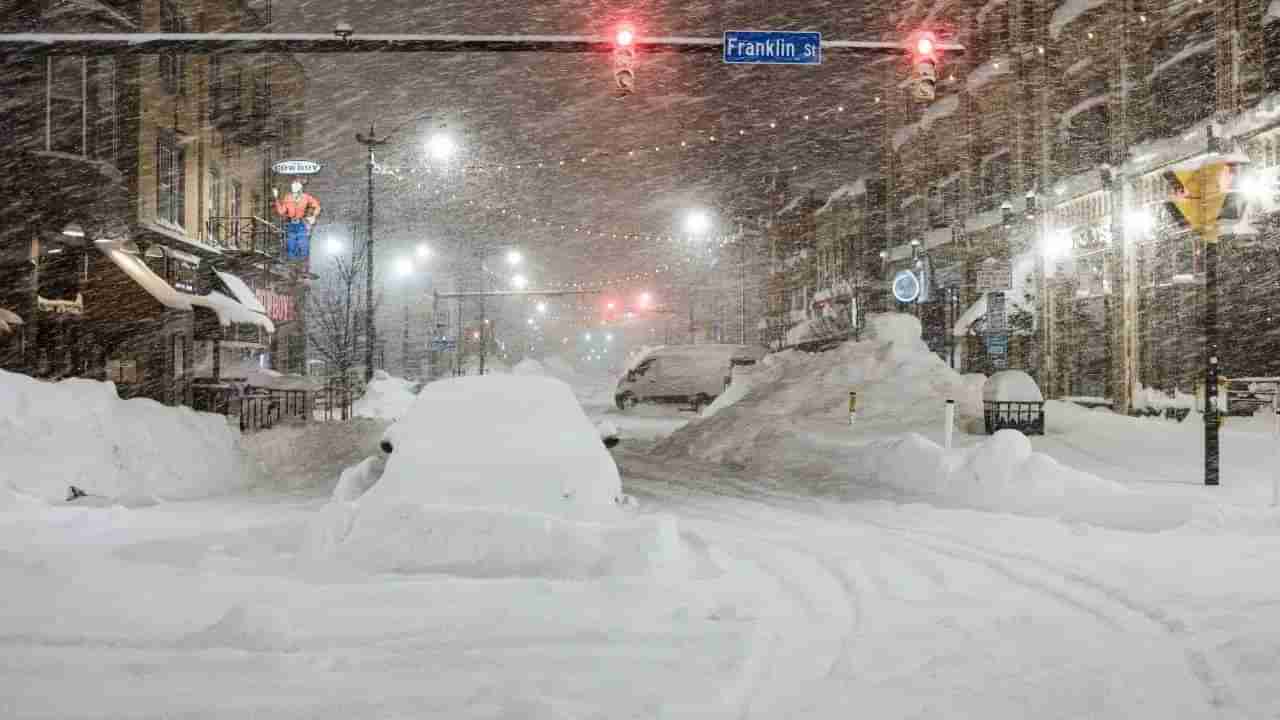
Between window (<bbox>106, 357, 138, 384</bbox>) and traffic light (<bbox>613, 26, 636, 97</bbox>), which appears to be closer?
traffic light (<bbox>613, 26, 636, 97</bbox>)

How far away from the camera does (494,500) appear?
8391 millimetres

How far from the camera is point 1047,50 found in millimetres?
30828

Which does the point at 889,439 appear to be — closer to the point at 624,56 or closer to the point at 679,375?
the point at 624,56

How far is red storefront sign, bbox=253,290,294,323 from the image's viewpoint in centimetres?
3722

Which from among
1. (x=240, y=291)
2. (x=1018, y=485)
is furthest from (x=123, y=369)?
(x=1018, y=485)

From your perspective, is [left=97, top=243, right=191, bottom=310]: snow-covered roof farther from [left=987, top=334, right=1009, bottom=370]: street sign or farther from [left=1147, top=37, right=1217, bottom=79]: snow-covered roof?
[left=1147, top=37, right=1217, bottom=79]: snow-covered roof

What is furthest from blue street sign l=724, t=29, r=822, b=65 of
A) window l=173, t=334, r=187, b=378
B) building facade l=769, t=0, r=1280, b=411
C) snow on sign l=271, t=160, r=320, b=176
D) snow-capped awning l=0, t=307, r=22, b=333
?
window l=173, t=334, r=187, b=378

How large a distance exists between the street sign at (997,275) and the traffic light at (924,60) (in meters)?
18.9

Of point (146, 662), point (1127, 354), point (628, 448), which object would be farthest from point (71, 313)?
point (1127, 354)

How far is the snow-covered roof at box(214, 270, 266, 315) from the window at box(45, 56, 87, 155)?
8183mm

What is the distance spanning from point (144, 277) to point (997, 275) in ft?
80.8

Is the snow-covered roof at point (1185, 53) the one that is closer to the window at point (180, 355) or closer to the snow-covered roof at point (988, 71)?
the snow-covered roof at point (988, 71)

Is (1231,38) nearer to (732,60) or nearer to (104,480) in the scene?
(732,60)

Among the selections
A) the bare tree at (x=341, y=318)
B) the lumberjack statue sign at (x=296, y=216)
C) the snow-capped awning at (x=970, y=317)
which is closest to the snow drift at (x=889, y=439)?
the snow-capped awning at (x=970, y=317)
